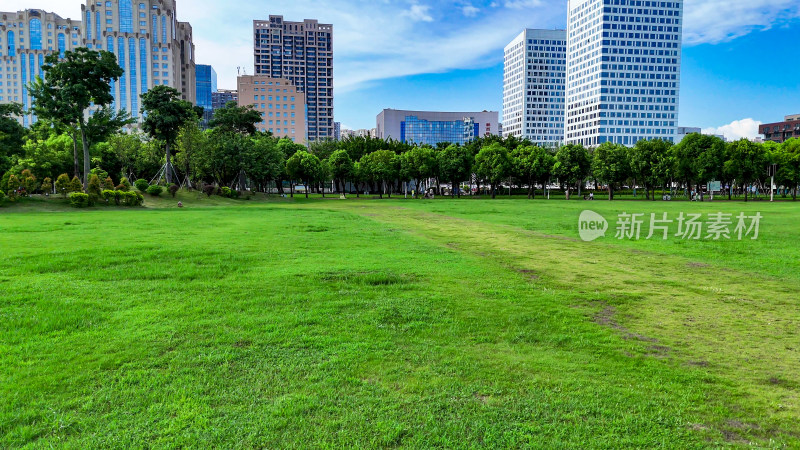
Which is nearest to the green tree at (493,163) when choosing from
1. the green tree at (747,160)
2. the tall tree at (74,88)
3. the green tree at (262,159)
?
the green tree at (262,159)

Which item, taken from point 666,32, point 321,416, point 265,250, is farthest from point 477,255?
point 666,32

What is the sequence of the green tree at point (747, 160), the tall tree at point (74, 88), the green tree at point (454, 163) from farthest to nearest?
the green tree at point (454, 163) < the green tree at point (747, 160) < the tall tree at point (74, 88)

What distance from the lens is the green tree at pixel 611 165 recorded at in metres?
66.4

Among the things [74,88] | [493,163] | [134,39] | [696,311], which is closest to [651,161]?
[493,163]

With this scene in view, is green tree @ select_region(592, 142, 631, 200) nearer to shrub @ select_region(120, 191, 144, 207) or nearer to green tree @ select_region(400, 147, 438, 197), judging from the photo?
green tree @ select_region(400, 147, 438, 197)

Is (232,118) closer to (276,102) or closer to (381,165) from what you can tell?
(381,165)

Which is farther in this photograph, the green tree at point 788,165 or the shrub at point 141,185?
the green tree at point 788,165

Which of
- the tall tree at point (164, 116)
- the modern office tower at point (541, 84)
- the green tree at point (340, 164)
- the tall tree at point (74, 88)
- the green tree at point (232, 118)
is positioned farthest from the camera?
the modern office tower at point (541, 84)

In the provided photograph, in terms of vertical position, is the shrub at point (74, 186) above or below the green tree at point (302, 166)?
below

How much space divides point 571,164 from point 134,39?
128 meters

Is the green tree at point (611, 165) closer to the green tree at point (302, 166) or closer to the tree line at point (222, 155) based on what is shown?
the tree line at point (222, 155)

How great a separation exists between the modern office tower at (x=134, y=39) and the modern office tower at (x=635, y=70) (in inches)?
5223

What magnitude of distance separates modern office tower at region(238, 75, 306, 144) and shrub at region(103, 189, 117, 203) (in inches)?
4492

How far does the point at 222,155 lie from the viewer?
52.5 metres
